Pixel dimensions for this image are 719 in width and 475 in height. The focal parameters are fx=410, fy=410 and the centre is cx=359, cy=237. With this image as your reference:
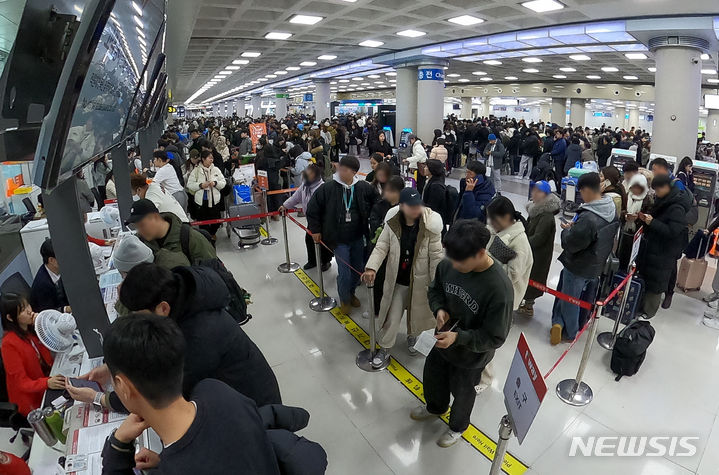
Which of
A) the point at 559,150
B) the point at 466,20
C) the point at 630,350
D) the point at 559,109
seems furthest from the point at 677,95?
the point at 559,109

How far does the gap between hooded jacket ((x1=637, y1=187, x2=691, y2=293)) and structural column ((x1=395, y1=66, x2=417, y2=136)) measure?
12670 millimetres

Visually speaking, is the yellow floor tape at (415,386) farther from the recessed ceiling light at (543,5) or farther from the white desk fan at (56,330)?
the recessed ceiling light at (543,5)

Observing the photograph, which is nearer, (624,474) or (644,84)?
(624,474)

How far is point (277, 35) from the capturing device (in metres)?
11.0

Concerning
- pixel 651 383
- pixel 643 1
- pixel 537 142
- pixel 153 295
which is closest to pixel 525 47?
pixel 537 142

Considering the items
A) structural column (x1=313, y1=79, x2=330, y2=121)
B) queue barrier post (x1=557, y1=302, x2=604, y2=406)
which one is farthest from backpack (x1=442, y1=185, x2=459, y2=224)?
structural column (x1=313, y1=79, x2=330, y2=121)

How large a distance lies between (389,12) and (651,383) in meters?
8.08

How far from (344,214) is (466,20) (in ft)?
23.4

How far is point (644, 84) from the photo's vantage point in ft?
73.0

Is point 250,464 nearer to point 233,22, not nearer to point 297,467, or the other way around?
point 297,467

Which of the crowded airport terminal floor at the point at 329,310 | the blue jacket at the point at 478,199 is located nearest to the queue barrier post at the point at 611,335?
the crowded airport terminal floor at the point at 329,310

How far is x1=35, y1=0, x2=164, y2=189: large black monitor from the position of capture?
1.88 metres

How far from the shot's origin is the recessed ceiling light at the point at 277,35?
10812mm

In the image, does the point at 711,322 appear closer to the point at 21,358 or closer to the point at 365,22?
the point at 21,358
